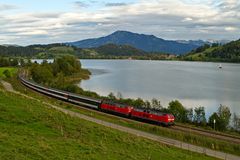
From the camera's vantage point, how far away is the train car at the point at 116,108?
49312 mm

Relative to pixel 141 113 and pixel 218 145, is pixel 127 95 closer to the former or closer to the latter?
pixel 141 113

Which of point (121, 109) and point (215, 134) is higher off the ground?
point (121, 109)

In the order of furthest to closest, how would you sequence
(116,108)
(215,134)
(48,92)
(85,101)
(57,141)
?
(48,92) → (85,101) → (116,108) → (215,134) → (57,141)

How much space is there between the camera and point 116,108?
51.4 metres

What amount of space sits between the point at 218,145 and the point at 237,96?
57855 mm

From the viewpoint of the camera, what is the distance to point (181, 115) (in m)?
48.9

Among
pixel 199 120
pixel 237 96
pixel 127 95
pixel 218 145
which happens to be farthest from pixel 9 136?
pixel 237 96

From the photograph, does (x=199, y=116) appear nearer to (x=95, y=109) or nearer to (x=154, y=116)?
(x=154, y=116)

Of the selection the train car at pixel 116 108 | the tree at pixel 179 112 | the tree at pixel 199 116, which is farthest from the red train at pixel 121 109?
the tree at pixel 199 116

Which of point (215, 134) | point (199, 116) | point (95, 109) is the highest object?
point (199, 116)

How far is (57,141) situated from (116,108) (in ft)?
101

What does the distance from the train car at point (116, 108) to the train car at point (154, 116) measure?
3.25ft

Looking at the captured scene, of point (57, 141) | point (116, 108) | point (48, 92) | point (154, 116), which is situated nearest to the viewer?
point (57, 141)

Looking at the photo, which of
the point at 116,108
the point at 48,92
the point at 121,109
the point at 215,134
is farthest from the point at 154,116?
the point at 48,92
